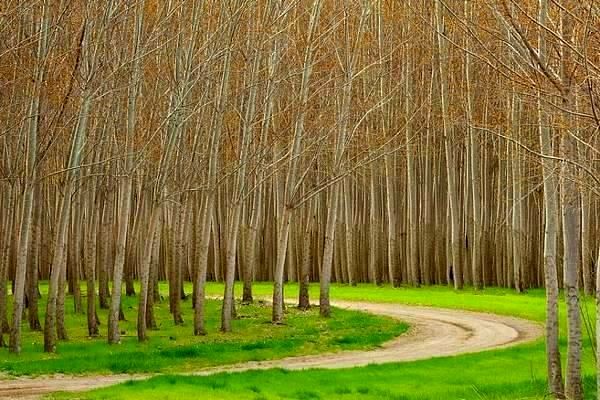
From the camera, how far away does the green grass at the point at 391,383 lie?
1294 centimetres

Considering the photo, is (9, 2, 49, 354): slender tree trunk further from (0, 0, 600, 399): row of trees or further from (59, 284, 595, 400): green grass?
(59, 284, 595, 400): green grass

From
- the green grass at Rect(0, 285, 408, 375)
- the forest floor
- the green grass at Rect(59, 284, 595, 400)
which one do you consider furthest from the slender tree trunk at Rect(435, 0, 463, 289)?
the green grass at Rect(59, 284, 595, 400)

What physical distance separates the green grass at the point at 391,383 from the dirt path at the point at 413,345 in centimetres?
101

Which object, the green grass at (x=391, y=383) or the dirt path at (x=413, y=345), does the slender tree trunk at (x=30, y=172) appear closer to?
the dirt path at (x=413, y=345)

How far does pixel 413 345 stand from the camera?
19.8m

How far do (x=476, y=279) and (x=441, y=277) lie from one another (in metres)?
4.34

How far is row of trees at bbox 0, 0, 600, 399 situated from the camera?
40.7ft

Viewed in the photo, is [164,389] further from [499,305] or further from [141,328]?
[499,305]

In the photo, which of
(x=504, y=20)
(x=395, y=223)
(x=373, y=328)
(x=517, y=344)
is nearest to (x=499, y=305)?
(x=373, y=328)

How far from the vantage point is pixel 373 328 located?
22688mm

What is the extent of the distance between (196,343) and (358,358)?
3864 millimetres

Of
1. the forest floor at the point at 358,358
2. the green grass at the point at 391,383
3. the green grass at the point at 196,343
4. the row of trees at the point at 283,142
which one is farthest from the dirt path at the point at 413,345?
the row of trees at the point at 283,142

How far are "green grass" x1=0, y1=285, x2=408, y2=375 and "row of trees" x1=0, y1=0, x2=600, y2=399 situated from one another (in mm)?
631

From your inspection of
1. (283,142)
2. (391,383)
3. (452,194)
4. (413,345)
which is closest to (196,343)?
(413,345)
